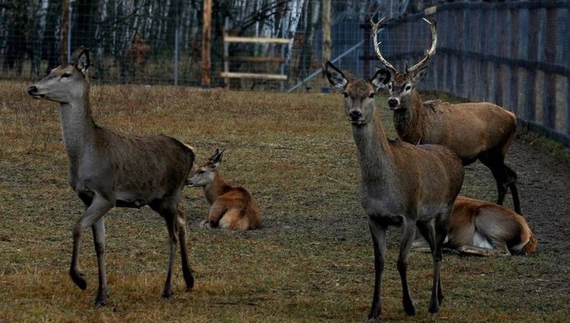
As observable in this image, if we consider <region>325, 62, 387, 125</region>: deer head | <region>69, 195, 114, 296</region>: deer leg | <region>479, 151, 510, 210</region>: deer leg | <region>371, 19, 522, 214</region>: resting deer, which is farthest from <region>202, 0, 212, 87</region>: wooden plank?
<region>69, 195, 114, 296</region>: deer leg

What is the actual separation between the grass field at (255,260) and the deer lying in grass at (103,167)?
0.38 metres

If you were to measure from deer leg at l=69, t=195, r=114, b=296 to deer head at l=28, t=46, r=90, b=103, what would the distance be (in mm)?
768

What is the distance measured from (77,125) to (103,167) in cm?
37

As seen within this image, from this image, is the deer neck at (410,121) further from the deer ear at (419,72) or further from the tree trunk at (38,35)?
the tree trunk at (38,35)

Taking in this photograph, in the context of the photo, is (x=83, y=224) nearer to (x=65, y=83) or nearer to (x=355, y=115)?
(x=65, y=83)

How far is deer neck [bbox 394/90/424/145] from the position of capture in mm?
12859

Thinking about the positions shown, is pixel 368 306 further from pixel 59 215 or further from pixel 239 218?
pixel 59 215

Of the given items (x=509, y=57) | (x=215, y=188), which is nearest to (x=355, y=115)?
(x=215, y=188)

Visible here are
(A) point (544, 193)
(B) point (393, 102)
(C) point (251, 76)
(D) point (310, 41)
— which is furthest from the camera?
(D) point (310, 41)

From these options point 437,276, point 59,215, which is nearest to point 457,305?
point 437,276

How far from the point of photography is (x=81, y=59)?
8789 mm

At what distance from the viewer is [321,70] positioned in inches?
1129

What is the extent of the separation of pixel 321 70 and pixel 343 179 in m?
13.9

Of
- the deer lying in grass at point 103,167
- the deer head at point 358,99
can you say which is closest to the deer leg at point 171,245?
the deer lying in grass at point 103,167
